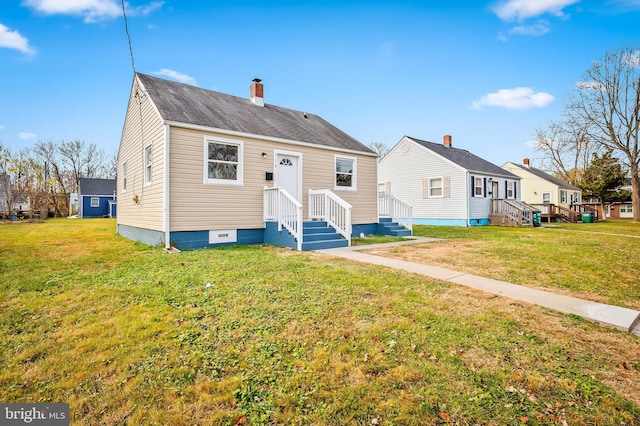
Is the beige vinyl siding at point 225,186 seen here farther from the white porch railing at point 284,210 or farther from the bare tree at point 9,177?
the bare tree at point 9,177

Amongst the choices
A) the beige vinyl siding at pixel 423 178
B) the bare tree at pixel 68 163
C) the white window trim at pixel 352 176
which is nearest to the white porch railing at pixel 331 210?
the white window trim at pixel 352 176

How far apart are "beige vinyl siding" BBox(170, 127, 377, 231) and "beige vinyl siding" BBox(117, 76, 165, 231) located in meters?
0.47

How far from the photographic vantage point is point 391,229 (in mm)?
12047

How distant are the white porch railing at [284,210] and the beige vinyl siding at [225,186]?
280 millimetres

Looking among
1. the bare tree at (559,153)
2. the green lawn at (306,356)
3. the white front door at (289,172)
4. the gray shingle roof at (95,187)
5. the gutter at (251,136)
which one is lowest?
the green lawn at (306,356)

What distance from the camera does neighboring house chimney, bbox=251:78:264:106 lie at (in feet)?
40.3

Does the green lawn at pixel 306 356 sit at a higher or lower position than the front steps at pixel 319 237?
lower

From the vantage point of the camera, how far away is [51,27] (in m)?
8.93

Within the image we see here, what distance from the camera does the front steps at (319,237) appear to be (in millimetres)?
8398

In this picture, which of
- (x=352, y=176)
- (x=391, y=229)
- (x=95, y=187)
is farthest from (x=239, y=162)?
(x=95, y=187)

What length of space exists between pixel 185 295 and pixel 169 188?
487cm

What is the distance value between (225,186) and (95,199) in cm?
3455

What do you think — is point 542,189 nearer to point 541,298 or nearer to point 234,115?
point 234,115

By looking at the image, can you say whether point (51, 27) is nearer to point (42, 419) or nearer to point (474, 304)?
point (42, 419)
